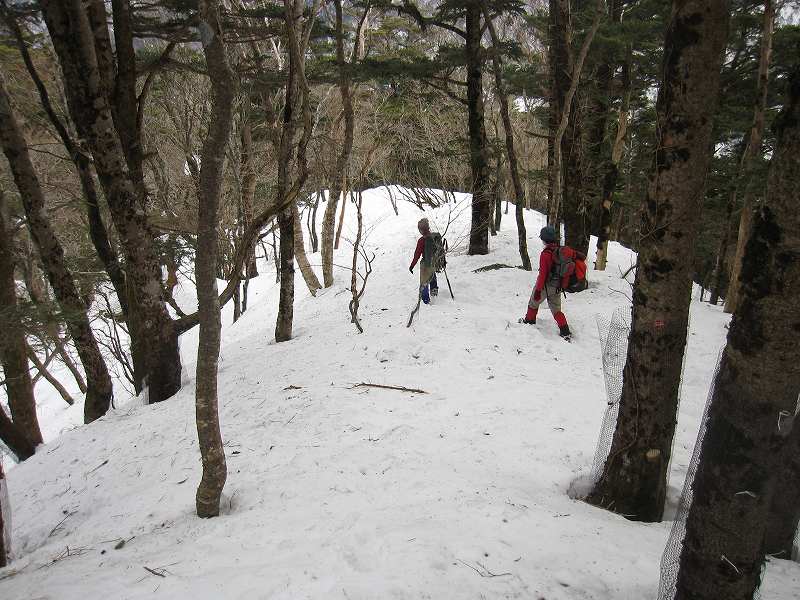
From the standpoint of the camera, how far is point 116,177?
5773mm

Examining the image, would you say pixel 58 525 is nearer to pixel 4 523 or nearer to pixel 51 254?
pixel 4 523

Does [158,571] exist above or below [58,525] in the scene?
above

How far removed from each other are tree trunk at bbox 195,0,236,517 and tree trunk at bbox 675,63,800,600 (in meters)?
2.69

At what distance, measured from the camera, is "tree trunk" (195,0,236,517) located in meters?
2.64

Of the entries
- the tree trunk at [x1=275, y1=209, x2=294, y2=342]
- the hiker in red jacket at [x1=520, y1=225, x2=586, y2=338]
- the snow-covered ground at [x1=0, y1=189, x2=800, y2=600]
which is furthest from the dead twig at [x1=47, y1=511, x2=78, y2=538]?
the hiker in red jacket at [x1=520, y1=225, x2=586, y2=338]

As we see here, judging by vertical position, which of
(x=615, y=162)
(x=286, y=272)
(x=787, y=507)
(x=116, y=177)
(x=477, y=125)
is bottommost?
(x=787, y=507)

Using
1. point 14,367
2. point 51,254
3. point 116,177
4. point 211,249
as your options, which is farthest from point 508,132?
point 14,367

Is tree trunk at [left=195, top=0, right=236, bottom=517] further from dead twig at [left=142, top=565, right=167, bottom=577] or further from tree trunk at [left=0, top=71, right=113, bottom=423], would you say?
tree trunk at [left=0, top=71, right=113, bottom=423]

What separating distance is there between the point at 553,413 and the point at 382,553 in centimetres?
283

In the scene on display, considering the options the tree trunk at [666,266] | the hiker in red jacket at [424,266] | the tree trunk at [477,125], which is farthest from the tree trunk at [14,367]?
the tree trunk at [477,125]

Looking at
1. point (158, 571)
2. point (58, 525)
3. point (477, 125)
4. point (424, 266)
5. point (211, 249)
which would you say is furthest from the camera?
point (477, 125)

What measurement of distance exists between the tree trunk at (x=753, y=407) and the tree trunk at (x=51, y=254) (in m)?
6.26

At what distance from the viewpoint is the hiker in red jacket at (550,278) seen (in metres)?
6.79

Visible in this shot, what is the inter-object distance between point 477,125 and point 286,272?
564 cm
